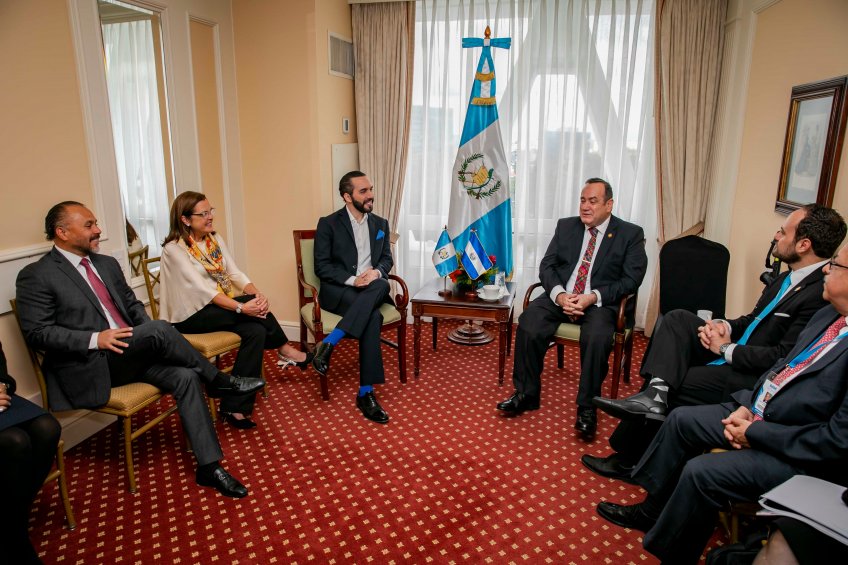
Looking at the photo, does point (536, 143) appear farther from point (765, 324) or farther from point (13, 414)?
point (13, 414)

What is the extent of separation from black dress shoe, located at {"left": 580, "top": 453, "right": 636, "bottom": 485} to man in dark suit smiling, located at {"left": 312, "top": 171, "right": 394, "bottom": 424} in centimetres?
122

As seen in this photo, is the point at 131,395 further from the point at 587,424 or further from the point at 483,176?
the point at 483,176

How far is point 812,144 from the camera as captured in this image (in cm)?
312

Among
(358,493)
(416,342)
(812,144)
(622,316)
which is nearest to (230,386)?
(358,493)

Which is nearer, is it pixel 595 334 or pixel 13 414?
pixel 13 414

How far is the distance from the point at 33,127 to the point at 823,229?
3.84 meters

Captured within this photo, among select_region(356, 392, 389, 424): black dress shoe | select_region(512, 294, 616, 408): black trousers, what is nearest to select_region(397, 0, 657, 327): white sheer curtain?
select_region(512, 294, 616, 408): black trousers

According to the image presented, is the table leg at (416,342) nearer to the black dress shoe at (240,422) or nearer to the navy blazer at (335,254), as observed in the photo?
the navy blazer at (335,254)

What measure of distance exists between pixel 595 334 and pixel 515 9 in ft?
9.06

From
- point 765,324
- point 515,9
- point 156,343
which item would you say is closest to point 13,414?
point 156,343

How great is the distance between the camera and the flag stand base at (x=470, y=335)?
15.7 ft

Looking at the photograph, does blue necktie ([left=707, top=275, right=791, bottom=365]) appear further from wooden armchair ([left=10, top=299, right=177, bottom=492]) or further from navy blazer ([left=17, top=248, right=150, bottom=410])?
navy blazer ([left=17, top=248, right=150, bottom=410])

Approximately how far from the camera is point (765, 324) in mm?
2723

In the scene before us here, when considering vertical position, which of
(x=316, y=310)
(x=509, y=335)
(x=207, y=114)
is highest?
(x=207, y=114)
